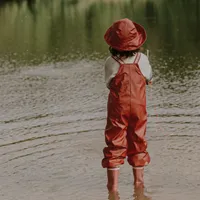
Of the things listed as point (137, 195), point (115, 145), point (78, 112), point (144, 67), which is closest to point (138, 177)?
point (137, 195)

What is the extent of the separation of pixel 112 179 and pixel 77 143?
5.64 ft

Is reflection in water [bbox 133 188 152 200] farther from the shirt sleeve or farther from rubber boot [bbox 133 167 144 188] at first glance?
the shirt sleeve

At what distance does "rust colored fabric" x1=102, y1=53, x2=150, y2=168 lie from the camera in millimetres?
5035

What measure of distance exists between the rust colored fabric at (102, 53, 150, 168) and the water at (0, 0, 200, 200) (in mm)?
436

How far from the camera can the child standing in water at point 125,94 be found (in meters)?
5.04

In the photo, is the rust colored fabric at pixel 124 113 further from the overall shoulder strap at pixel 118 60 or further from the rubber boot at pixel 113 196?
the rubber boot at pixel 113 196

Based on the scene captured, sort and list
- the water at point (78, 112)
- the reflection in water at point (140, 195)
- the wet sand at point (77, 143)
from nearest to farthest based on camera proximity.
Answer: the reflection in water at point (140, 195)
the wet sand at point (77, 143)
the water at point (78, 112)

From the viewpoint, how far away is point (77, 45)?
15.9 meters

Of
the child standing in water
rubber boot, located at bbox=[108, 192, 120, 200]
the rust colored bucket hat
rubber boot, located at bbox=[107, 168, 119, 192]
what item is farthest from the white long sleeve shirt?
rubber boot, located at bbox=[108, 192, 120, 200]

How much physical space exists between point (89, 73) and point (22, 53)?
3.24 metres

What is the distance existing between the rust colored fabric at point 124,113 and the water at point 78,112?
0.44m

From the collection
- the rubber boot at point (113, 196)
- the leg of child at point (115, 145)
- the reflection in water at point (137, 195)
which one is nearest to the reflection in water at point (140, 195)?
the reflection in water at point (137, 195)

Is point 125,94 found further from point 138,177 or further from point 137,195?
point 137,195

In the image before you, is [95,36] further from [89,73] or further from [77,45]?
[89,73]
